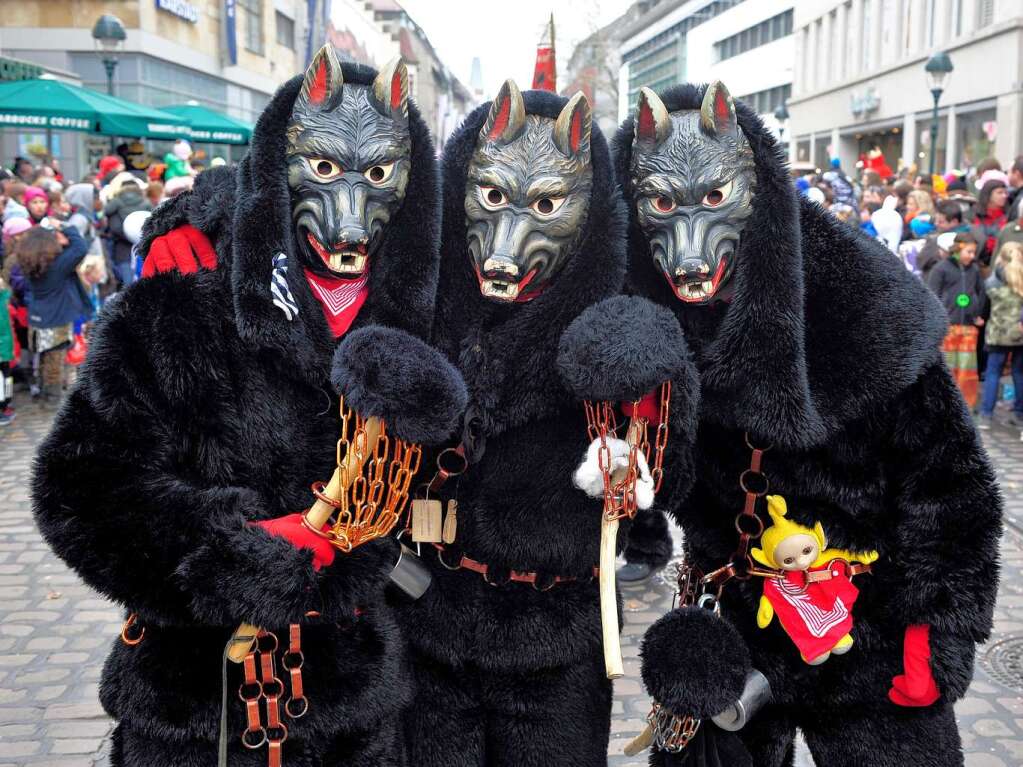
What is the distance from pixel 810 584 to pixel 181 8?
26.1m

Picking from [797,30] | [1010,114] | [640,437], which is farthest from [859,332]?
[797,30]

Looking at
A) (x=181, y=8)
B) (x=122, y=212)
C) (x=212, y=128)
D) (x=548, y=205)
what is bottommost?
(x=548, y=205)

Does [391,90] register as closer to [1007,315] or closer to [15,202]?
[1007,315]

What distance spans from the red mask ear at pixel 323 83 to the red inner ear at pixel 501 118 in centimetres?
39

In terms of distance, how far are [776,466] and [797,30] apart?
1754 inches

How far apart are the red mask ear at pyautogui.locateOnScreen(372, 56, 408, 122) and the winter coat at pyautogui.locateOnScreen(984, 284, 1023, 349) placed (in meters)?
7.71

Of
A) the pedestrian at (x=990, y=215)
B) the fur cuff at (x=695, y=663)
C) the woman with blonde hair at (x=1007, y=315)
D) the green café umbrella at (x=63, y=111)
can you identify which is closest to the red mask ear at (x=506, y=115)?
the fur cuff at (x=695, y=663)

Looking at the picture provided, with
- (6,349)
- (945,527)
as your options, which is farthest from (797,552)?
(6,349)

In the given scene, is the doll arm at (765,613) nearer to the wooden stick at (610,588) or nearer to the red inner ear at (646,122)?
the wooden stick at (610,588)

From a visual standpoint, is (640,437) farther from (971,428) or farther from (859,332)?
(971,428)

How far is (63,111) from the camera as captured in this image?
12.6 metres

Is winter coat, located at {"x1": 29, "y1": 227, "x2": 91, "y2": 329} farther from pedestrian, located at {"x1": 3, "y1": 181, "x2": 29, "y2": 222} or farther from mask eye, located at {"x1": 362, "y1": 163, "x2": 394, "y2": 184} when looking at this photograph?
mask eye, located at {"x1": 362, "y1": 163, "x2": 394, "y2": 184}

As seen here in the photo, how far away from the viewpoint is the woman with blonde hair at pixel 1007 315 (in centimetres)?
862

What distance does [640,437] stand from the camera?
7.77 feet
